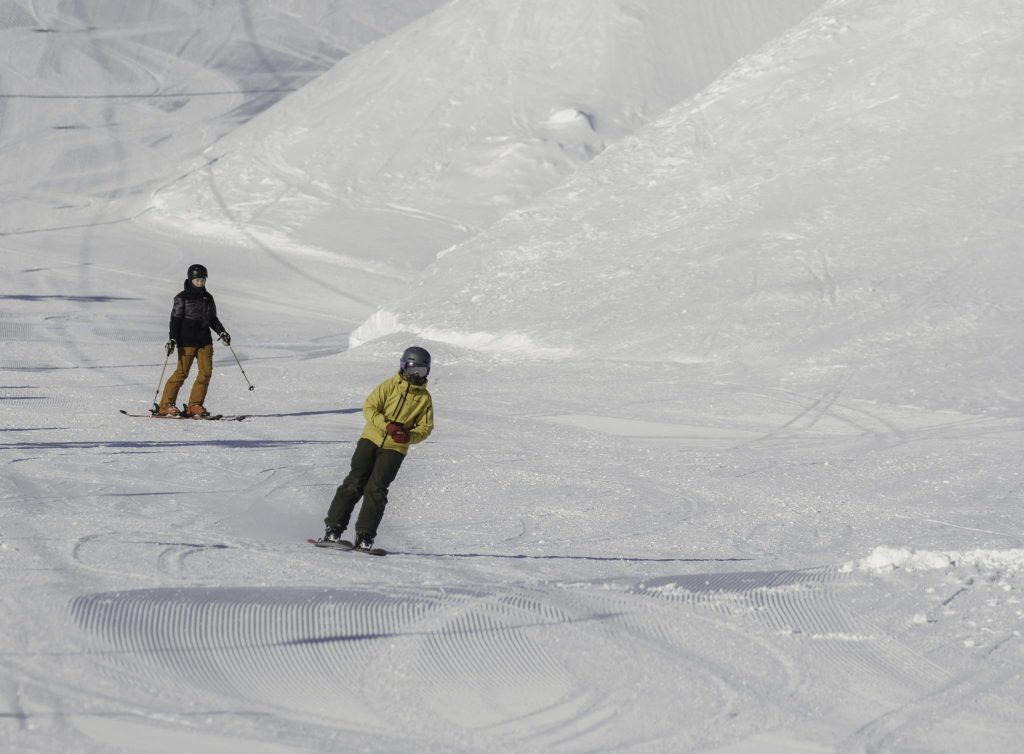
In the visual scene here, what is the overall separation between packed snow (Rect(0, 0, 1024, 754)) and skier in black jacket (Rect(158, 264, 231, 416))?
518mm

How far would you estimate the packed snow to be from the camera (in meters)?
5.68

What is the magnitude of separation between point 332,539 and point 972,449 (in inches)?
278

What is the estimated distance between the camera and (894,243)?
19781 mm

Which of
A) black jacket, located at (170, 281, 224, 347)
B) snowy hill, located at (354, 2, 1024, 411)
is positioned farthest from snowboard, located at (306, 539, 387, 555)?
snowy hill, located at (354, 2, 1024, 411)

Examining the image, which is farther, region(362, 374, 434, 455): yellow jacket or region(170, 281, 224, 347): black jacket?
region(170, 281, 224, 347): black jacket

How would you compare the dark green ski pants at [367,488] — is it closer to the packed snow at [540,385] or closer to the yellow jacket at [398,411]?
the yellow jacket at [398,411]

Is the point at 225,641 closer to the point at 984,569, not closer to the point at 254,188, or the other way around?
the point at 984,569

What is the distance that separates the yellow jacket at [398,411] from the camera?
8.06 meters

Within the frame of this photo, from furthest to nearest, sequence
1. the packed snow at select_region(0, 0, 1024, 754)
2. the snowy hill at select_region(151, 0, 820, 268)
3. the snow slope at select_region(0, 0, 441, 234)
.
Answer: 1. the snow slope at select_region(0, 0, 441, 234)
2. the snowy hill at select_region(151, 0, 820, 268)
3. the packed snow at select_region(0, 0, 1024, 754)

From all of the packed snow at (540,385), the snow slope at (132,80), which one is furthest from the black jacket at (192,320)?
the snow slope at (132,80)

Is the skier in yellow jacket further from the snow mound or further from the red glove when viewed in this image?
the snow mound

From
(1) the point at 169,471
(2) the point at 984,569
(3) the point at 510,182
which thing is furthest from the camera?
(3) the point at 510,182

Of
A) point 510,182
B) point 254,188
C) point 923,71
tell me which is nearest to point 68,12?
Answer: point 254,188

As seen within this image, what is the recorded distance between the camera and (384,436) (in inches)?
319
